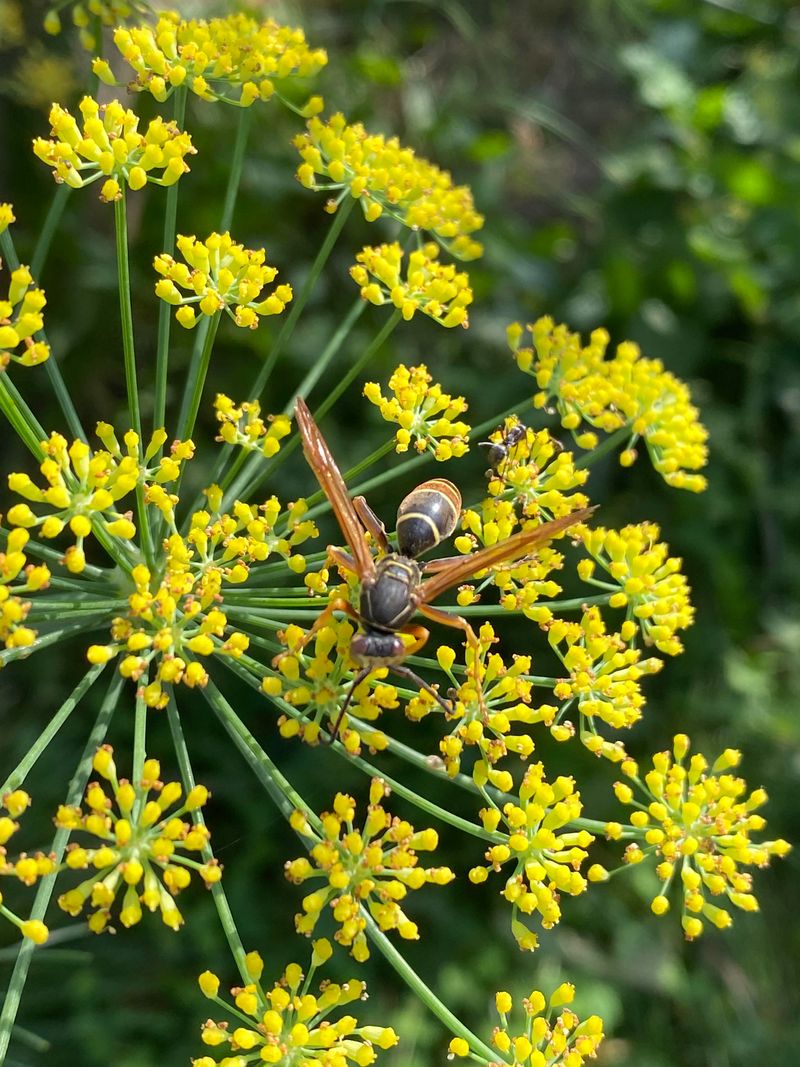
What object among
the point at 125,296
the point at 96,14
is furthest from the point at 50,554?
the point at 96,14

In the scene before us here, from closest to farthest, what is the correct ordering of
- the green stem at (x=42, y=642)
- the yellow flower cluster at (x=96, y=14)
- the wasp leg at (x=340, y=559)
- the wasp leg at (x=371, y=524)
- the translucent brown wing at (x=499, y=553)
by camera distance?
the green stem at (x=42, y=642), the translucent brown wing at (x=499, y=553), the wasp leg at (x=340, y=559), the wasp leg at (x=371, y=524), the yellow flower cluster at (x=96, y=14)

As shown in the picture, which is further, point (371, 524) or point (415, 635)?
point (371, 524)

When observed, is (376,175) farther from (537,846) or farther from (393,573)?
(537,846)

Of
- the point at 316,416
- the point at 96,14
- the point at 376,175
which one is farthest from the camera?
the point at 96,14

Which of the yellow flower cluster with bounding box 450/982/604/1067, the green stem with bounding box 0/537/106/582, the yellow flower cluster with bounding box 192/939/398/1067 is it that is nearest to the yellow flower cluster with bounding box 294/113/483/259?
the green stem with bounding box 0/537/106/582

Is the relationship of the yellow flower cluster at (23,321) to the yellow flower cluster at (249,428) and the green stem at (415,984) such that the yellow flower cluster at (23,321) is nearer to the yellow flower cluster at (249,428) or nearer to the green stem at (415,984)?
the yellow flower cluster at (249,428)

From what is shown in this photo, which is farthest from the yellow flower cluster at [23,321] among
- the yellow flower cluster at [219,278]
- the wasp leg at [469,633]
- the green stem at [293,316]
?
the wasp leg at [469,633]

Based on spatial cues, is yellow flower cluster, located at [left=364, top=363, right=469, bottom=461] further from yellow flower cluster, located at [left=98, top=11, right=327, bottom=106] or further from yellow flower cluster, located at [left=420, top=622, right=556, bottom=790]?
yellow flower cluster, located at [left=98, top=11, right=327, bottom=106]
